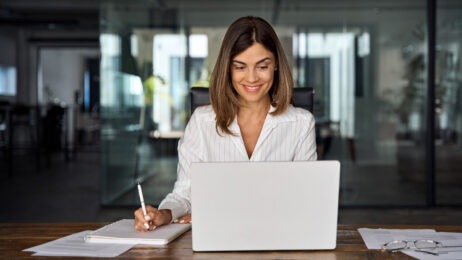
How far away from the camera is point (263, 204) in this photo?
1.29 metres

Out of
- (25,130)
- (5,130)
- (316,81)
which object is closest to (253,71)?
(316,81)

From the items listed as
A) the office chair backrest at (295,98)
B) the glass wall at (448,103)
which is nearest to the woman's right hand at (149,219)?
the office chair backrest at (295,98)

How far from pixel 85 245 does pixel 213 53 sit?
4670 mm

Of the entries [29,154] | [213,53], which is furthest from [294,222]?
[29,154]

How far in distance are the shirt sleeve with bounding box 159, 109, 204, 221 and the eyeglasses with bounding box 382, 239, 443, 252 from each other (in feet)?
2.12

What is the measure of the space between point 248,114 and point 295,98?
0.31 m

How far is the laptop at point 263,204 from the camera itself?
128 cm

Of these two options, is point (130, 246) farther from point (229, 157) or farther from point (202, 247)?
point (229, 157)

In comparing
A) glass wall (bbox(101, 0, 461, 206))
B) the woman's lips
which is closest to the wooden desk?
the woman's lips

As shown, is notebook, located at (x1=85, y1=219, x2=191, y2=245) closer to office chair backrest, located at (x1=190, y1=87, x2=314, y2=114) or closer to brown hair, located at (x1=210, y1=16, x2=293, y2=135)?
brown hair, located at (x1=210, y1=16, x2=293, y2=135)

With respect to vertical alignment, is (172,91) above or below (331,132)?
above

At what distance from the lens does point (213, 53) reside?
5.98 m

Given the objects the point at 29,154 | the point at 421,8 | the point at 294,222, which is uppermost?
the point at 421,8

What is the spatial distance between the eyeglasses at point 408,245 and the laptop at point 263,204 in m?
0.14
